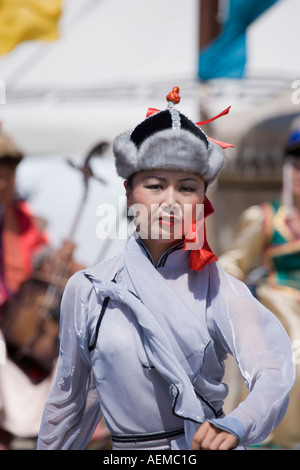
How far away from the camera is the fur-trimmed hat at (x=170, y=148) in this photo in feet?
5.72

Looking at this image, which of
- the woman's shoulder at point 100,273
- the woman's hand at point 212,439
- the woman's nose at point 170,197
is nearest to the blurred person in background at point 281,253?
the woman's shoulder at point 100,273

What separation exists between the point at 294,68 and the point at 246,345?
13.7 feet

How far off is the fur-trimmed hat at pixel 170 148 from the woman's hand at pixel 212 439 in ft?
1.98

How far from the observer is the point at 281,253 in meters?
3.93

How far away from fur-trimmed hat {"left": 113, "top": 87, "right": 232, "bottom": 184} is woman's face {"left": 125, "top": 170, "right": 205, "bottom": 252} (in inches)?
0.9

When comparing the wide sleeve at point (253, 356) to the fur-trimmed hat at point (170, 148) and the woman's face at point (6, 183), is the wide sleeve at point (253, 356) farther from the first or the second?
the woman's face at point (6, 183)

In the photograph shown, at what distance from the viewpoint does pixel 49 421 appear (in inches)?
74.7

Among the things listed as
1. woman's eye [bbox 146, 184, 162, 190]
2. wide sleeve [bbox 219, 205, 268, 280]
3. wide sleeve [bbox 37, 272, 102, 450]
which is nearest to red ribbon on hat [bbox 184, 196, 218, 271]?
woman's eye [bbox 146, 184, 162, 190]

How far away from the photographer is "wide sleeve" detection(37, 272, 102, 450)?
182cm

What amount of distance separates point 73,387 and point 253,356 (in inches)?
19.1

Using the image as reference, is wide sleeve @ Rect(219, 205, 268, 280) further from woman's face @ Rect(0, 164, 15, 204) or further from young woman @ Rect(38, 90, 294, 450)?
young woman @ Rect(38, 90, 294, 450)

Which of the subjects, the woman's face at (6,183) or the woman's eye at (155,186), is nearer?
the woman's eye at (155,186)
